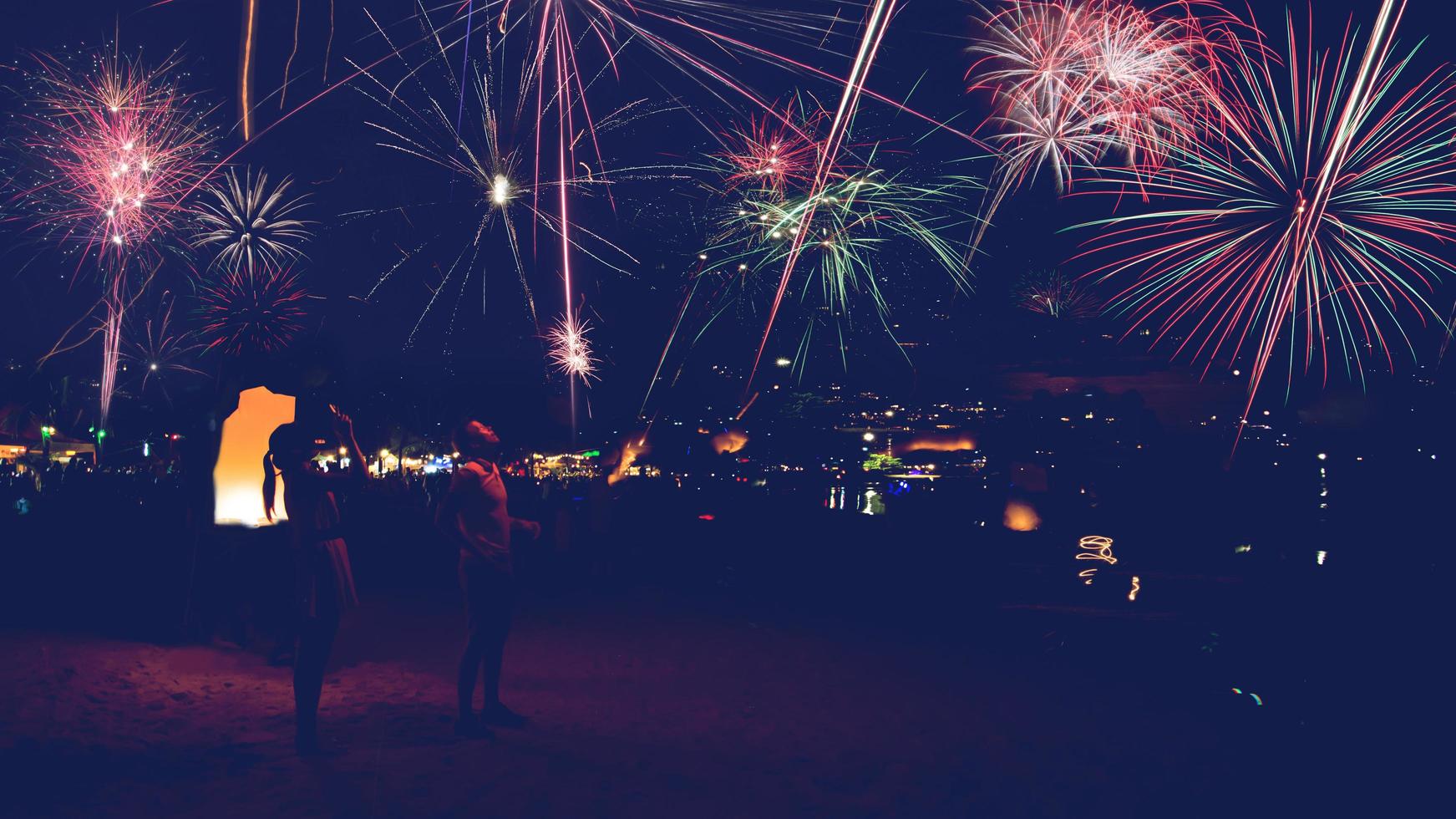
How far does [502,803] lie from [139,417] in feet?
173

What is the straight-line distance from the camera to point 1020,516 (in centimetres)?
1314

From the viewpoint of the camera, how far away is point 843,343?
2578 centimetres

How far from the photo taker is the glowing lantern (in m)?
6.12

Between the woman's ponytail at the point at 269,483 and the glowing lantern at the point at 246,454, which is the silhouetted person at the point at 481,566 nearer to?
the woman's ponytail at the point at 269,483

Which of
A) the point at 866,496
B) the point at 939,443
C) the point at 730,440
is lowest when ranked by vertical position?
the point at 866,496

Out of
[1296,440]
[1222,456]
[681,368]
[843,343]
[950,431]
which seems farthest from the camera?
[681,368]

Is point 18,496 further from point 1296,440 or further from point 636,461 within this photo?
point 1296,440

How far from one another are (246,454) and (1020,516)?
10184 mm

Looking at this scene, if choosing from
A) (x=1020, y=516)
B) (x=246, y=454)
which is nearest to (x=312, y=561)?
(x=246, y=454)

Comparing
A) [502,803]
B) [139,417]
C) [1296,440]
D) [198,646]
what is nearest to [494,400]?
[502,803]

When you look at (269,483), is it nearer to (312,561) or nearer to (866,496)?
(312,561)

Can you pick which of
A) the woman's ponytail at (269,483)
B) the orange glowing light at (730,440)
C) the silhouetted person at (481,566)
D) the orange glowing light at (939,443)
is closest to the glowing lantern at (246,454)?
the woman's ponytail at (269,483)

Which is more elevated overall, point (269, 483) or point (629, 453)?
point (629, 453)

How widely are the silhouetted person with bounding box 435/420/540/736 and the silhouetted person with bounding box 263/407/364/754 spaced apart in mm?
550
